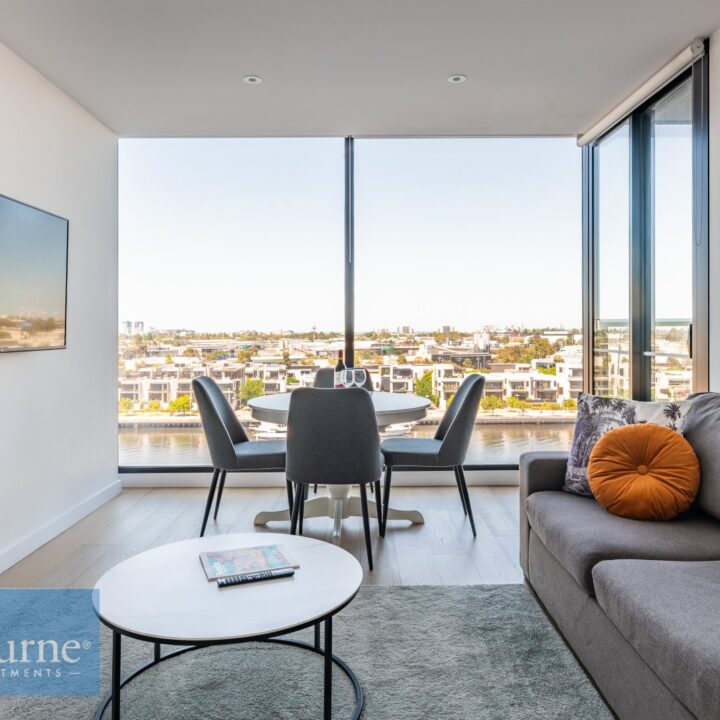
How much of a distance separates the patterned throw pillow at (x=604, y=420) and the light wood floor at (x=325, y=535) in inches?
24.4

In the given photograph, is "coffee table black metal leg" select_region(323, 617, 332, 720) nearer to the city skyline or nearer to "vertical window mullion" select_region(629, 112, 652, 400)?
"vertical window mullion" select_region(629, 112, 652, 400)

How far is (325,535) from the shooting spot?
338 centimetres

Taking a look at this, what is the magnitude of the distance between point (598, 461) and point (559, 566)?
1.42ft

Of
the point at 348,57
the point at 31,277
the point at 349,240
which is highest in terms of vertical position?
the point at 348,57

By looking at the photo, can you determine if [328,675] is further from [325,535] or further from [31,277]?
[31,277]

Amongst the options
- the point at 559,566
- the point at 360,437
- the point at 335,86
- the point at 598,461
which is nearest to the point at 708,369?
the point at 598,461

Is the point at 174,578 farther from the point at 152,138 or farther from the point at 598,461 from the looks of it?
the point at 152,138

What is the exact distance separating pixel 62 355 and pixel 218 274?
1.35m

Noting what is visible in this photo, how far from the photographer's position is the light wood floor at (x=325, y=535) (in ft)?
9.36

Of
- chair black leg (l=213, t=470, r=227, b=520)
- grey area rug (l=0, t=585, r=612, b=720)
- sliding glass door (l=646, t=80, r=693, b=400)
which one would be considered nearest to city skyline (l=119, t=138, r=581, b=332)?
sliding glass door (l=646, t=80, r=693, b=400)

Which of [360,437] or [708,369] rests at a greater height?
[708,369]

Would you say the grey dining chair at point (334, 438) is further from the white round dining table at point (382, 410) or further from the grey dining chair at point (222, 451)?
the grey dining chair at point (222, 451)

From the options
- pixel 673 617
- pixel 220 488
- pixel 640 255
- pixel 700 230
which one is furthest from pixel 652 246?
pixel 220 488

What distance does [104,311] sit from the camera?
416 cm
